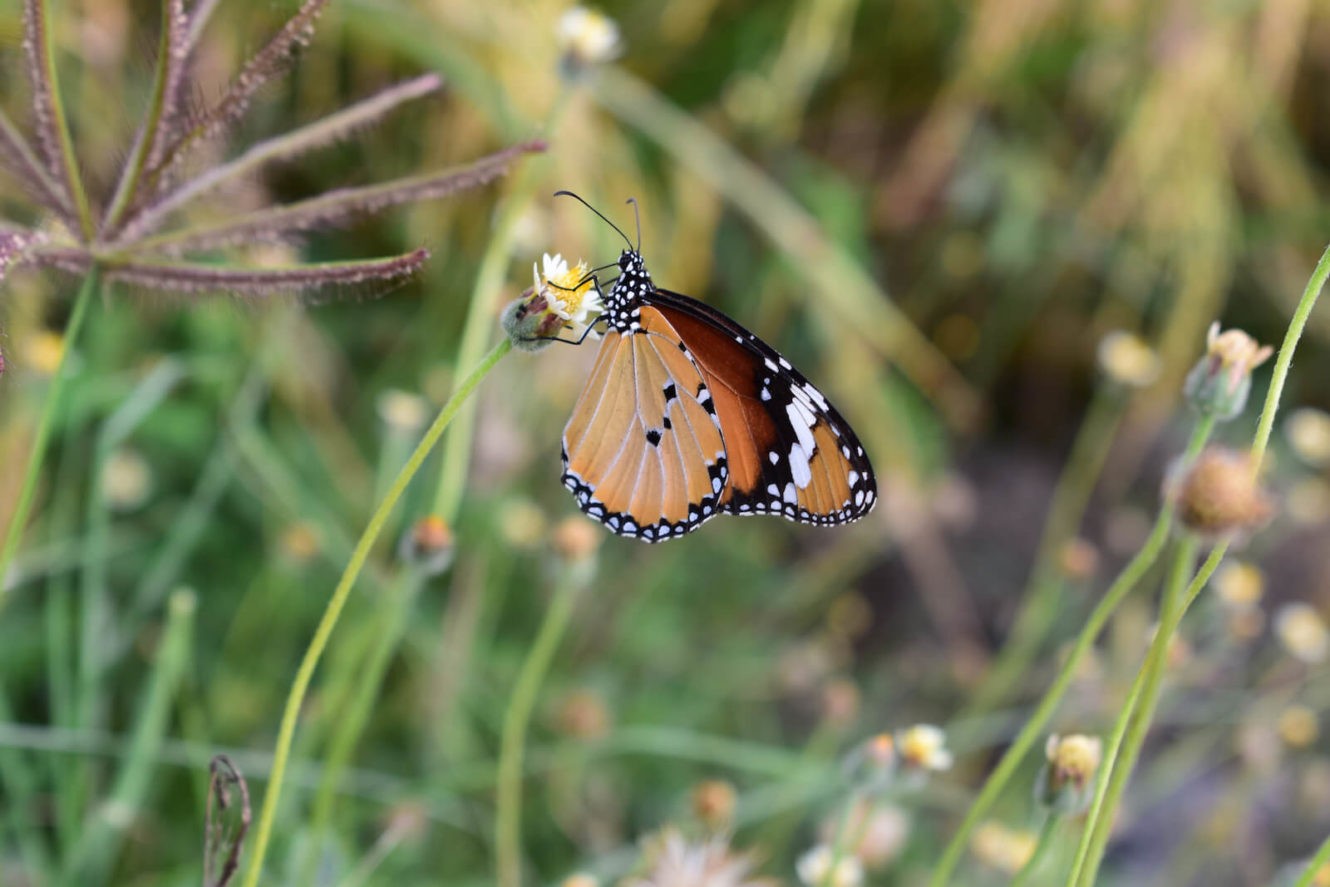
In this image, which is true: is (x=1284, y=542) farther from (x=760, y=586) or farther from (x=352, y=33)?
(x=352, y=33)

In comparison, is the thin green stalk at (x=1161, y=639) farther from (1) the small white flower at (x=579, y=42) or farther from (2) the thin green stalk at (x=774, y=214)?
(2) the thin green stalk at (x=774, y=214)

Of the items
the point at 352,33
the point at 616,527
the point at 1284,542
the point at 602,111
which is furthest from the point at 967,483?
the point at 616,527

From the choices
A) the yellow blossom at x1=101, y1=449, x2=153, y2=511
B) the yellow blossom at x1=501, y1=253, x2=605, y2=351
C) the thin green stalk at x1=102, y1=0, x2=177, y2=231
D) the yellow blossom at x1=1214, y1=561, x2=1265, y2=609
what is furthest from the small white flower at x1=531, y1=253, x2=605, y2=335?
the yellow blossom at x1=1214, y1=561, x2=1265, y2=609

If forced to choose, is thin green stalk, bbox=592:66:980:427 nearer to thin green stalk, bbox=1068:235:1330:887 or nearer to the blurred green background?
the blurred green background

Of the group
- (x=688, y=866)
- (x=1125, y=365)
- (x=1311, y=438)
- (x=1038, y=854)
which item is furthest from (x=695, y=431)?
(x=1311, y=438)

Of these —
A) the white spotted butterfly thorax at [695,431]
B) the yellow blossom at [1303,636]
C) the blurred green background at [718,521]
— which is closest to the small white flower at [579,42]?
the blurred green background at [718,521]
